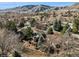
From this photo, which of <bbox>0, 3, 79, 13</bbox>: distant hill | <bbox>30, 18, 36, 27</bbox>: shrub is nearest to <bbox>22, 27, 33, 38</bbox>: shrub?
<bbox>30, 18, 36, 27</bbox>: shrub

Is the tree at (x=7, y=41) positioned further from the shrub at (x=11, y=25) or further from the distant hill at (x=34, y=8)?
the distant hill at (x=34, y=8)

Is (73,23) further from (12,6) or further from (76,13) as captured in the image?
(12,6)

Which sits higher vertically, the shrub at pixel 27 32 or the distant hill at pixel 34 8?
the distant hill at pixel 34 8

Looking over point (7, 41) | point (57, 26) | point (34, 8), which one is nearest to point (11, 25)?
point (7, 41)

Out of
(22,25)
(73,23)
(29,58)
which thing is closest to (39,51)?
(29,58)

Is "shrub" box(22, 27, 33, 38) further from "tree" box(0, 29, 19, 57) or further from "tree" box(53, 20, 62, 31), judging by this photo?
"tree" box(53, 20, 62, 31)

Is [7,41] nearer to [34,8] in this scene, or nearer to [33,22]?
[33,22]

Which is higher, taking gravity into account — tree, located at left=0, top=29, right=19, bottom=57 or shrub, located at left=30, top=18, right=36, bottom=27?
shrub, located at left=30, top=18, right=36, bottom=27

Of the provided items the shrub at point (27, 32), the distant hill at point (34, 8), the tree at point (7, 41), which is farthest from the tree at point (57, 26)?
the tree at point (7, 41)
